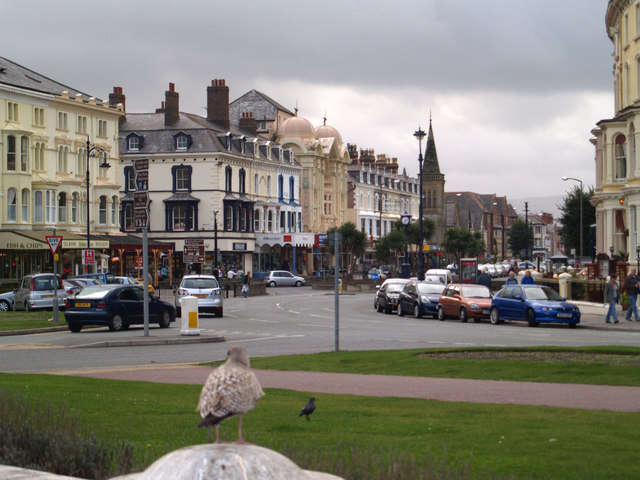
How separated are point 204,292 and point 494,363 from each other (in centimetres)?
2368

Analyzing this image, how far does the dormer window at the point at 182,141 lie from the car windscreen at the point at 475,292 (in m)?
50.6

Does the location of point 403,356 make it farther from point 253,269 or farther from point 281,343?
point 253,269

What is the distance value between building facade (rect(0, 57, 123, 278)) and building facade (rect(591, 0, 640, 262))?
30108 mm

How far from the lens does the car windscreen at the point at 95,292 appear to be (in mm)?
31514

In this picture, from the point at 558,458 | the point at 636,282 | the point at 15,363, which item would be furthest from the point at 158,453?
the point at 636,282

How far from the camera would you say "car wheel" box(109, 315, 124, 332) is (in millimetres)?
31656

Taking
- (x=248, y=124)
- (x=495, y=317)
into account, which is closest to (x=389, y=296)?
(x=495, y=317)

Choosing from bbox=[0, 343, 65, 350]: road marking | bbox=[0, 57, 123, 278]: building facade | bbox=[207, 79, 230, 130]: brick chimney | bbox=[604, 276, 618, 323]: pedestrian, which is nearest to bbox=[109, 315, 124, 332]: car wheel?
bbox=[0, 343, 65, 350]: road marking

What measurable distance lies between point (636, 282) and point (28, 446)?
95.2 feet

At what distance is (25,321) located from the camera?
116 ft

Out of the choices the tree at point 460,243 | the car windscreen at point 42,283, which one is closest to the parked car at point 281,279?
the tree at point 460,243

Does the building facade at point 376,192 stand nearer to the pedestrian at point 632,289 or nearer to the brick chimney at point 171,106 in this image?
the brick chimney at point 171,106

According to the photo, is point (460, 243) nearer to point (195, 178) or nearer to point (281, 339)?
point (195, 178)

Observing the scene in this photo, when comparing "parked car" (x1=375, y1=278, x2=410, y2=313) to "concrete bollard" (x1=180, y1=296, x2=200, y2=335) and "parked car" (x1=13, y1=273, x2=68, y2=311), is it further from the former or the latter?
"concrete bollard" (x1=180, y1=296, x2=200, y2=335)
